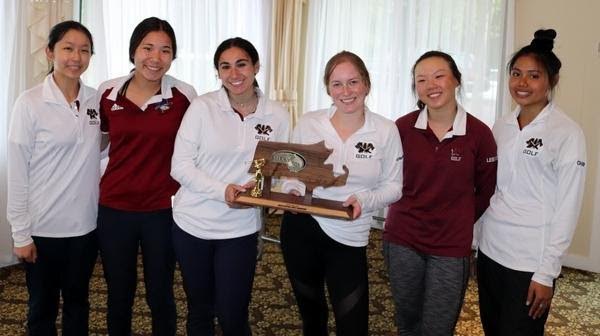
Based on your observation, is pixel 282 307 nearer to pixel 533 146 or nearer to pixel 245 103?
pixel 245 103

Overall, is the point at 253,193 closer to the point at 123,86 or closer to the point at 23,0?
the point at 123,86

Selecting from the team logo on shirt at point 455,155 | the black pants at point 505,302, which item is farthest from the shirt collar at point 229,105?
the black pants at point 505,302

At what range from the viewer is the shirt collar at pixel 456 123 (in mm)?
1952

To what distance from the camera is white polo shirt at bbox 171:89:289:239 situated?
1973 millimetres

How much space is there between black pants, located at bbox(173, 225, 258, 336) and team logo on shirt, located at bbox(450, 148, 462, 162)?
0.83 m

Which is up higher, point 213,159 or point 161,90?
point 161,90

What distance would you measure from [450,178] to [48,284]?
64.0 inches

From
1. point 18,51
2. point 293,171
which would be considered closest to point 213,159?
point 293,171

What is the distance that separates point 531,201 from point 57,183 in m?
1.81

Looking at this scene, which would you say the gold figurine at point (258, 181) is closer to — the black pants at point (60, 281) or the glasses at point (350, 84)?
the glasses at point (350, 84)

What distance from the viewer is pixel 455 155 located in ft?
6.33

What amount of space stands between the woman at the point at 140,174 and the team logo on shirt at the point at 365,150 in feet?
2.44

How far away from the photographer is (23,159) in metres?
1.98

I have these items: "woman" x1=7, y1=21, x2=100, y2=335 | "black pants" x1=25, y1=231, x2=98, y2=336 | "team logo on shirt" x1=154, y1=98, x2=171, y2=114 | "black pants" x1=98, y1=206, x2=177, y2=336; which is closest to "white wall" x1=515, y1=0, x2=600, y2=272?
"team logo on shirt" x1=154, y1=98, x2=171, y2=114
